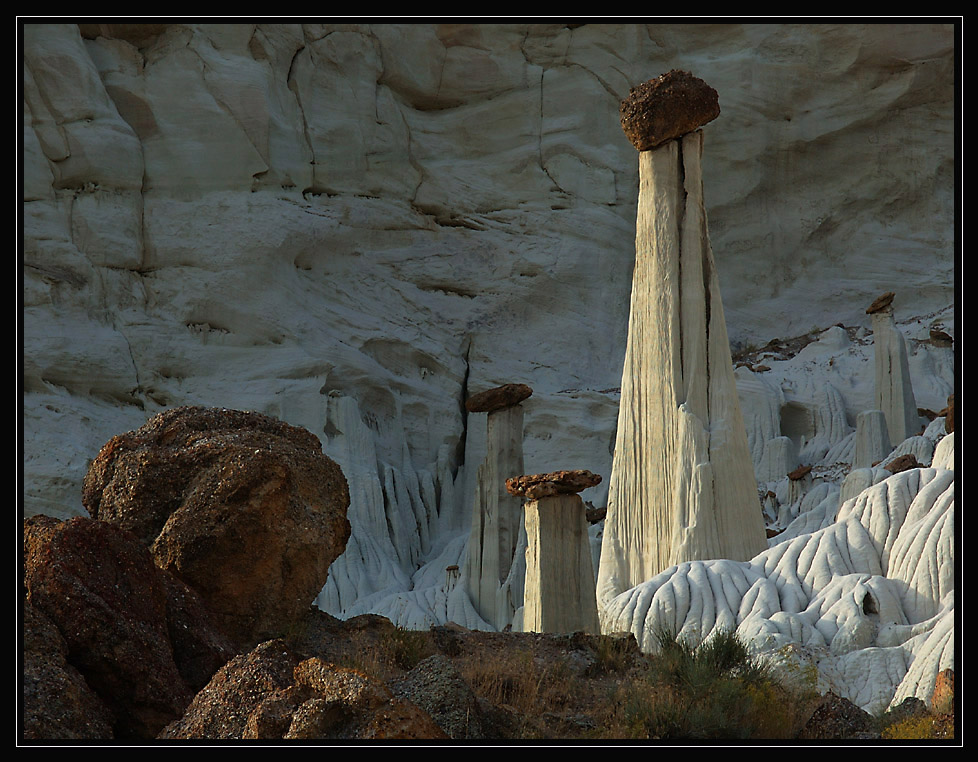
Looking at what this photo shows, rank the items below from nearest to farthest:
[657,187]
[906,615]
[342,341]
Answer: [906,615] < [657,187] < [342,341]

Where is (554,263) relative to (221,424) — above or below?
above

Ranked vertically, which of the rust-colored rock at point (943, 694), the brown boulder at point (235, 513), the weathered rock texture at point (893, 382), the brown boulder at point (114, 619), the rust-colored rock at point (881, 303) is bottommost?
the rust-colored rock at point (943, 694)

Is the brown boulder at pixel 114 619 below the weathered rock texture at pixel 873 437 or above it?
below

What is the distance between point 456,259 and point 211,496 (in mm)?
28101

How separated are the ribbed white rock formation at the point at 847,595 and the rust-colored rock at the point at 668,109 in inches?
246

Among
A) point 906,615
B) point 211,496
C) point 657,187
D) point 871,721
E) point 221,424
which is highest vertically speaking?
point 657,187

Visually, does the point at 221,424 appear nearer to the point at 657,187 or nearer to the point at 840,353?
the point at 657,187

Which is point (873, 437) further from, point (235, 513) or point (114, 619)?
point (114, 619)

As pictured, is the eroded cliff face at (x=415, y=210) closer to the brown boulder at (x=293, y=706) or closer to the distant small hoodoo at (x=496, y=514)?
the distant small hoodoo at (x=496, y=514)

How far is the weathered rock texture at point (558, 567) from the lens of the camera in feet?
38.4

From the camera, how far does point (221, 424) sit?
311 inches

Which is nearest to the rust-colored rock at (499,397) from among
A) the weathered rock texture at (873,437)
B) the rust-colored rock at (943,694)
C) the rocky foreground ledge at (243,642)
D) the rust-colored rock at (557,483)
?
the rust-colored rock at (557,483)

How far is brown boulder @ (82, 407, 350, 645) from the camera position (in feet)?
23.3

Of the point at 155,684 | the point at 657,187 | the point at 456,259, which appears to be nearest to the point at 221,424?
the point at 155,684
